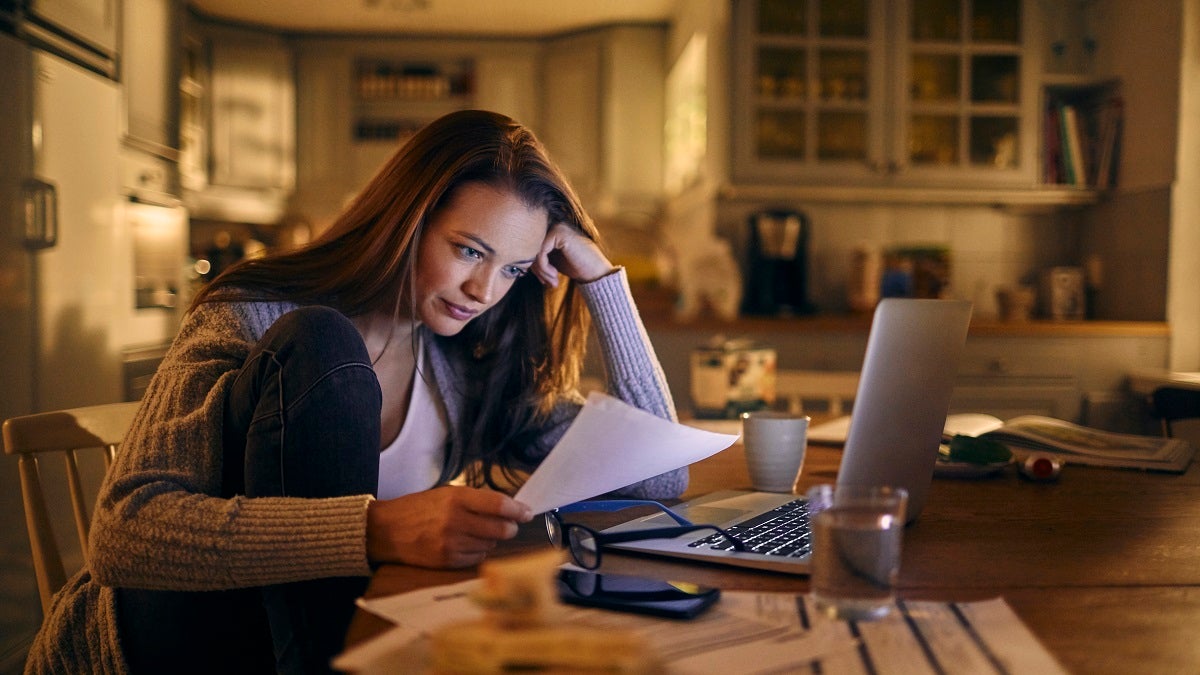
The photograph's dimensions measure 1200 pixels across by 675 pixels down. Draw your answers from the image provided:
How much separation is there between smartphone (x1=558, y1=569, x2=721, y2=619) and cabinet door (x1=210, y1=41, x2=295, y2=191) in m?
4.79

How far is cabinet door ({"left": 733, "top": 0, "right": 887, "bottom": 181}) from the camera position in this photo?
11.8 feet

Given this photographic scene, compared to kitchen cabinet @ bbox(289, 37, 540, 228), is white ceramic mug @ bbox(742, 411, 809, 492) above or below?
below

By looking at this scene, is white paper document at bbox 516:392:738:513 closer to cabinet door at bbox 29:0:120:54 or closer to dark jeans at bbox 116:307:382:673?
dark jeans at bbox 116:307:382:673

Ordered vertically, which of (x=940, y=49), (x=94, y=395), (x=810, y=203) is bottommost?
(x=94, y=395)

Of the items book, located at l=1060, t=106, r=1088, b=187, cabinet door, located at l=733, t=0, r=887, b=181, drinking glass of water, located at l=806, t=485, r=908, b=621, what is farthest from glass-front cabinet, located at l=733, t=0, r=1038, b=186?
drinking glass of water, located at l=806, t=485, r=908, b=621

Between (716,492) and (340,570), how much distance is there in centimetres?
49

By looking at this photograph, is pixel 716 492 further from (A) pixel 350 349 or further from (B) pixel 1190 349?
(B) pixel 1190 349

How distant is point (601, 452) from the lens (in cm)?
77

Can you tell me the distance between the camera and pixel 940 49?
3625 mm

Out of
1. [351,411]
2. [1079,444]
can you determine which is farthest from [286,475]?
[1079,444]

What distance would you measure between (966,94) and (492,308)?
112 inches

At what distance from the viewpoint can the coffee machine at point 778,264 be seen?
357 centimetres

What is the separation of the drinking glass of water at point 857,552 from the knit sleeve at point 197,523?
36cm

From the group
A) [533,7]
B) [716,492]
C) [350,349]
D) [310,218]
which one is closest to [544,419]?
[716,492]
